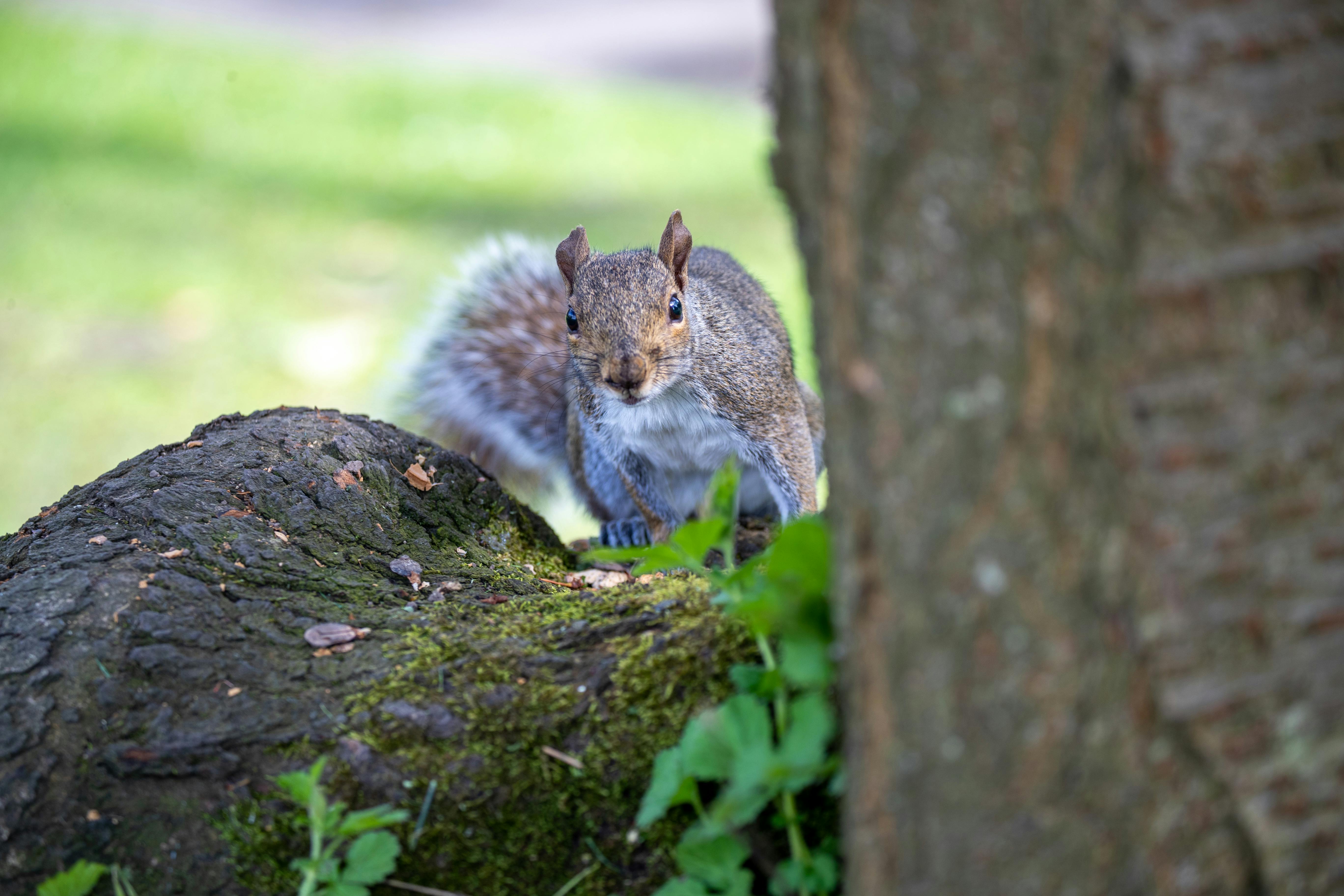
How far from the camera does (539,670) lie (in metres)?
1.10

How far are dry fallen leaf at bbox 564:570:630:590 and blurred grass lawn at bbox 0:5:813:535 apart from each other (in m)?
1.25

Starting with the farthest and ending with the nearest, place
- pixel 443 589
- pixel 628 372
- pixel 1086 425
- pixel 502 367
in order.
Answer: pixel 502 367 → pixel 628 372 → pixel 443 589 → pixel 1086 425

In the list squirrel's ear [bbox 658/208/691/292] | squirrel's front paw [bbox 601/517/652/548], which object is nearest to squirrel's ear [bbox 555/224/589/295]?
squirrel's ear [bbox 658/208/691/292]

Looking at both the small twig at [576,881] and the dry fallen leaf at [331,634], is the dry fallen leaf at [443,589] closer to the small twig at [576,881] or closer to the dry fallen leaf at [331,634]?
the dry fallen leaf at [331,634]

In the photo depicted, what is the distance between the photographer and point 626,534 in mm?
2271

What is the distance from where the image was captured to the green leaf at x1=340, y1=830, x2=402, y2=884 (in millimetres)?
938

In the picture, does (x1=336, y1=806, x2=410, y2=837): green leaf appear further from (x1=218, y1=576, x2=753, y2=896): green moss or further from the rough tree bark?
the rough tree bark

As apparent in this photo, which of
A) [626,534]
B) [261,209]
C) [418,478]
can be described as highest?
[261,209]

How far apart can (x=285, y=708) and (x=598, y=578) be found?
2.02 ft

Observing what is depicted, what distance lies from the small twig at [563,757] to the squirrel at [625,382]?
78cm

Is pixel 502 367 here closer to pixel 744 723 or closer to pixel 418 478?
pixel 418 478

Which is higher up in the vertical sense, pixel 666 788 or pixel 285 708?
pixel 285 708

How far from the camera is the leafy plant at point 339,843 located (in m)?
0.91

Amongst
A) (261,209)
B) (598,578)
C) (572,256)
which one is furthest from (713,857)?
(261,209)
